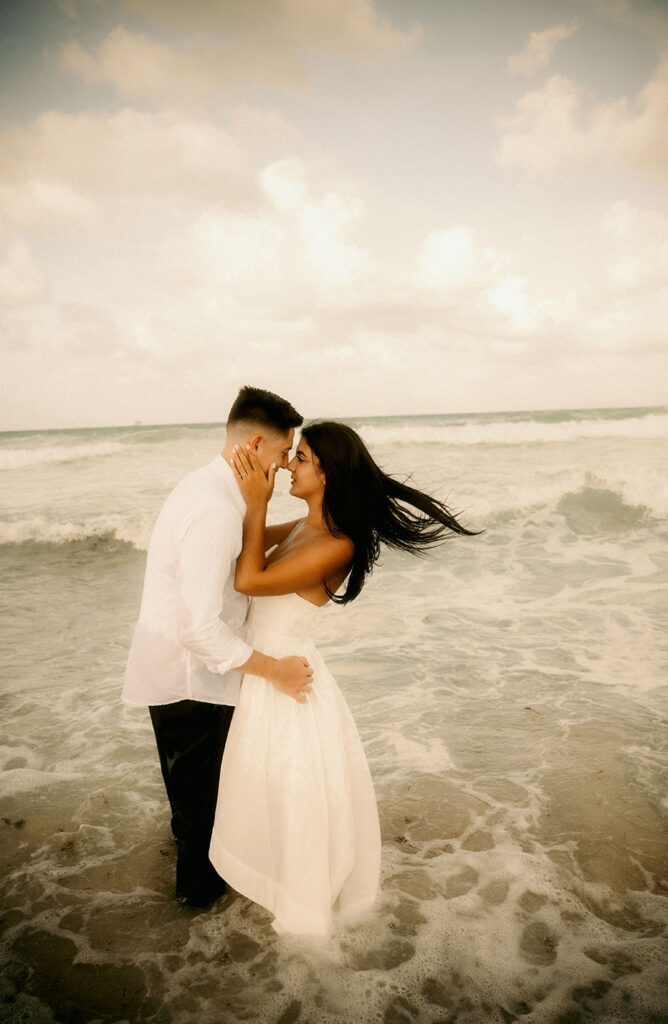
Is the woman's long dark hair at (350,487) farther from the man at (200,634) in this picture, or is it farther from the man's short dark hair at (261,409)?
the man at (200,634)

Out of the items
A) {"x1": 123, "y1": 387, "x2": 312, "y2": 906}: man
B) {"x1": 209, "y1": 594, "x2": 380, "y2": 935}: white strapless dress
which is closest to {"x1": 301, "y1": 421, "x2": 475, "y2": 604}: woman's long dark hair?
{"x1": 123, "y1": 387, "x2": 312, "y2": 906}: man

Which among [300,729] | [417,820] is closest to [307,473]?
[300,729]

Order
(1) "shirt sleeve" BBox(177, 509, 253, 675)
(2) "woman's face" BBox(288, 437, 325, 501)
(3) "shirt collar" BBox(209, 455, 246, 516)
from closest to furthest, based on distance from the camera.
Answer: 1. (1) "shirt sleeve" BBox(177, 509, 253, 675)
2. (3) "shirt collar" BBox(209, 455, 246, 516)
3. (2) "woman's face" BBox(288, 437, 325, 501)

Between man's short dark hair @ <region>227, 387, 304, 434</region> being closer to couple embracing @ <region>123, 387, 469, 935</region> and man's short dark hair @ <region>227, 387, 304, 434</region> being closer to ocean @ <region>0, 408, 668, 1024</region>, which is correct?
couple embracing @ <region>123, 387, 469, 935</region>

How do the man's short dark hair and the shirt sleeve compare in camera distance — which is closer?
the shirt sleeve

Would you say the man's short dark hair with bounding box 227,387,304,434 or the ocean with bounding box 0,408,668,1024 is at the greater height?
the man's short dark hair with bounding box 227,387,304,434

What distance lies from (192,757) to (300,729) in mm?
584

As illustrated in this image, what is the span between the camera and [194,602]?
248cm

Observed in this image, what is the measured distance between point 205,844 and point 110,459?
25584 mm

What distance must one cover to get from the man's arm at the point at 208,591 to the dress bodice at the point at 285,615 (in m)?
0.29

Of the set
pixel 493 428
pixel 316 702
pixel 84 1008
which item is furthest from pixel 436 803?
pixel 493 428

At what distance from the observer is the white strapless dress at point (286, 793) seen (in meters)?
2.74

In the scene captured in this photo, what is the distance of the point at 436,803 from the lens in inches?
166

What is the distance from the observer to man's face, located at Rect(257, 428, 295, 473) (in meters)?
2.83
